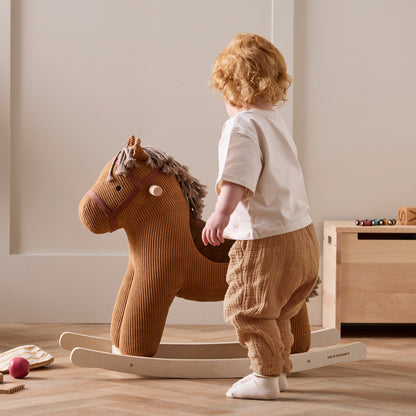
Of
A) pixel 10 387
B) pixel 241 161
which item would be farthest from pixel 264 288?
pixel 10 387

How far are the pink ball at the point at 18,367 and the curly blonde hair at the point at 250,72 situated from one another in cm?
76

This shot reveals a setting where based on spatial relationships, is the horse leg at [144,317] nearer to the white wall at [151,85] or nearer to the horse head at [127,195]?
the horse head at [127,195]

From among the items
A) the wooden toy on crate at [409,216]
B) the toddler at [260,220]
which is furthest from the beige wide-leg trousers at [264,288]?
the wooden toy on crate at [409,216]

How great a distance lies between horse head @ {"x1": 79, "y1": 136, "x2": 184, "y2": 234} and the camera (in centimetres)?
155

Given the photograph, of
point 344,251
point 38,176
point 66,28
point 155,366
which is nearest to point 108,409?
point 155,366

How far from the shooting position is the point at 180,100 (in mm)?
2342

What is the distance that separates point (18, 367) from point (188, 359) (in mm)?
393

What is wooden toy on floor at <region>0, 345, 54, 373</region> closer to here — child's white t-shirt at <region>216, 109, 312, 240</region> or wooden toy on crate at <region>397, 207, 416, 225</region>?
child's white t-shirt at <region>216, 109, 312, 240</region>

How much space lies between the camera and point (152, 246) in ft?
5.04

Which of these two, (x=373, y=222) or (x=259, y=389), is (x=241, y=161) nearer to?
(x=259, y=389)

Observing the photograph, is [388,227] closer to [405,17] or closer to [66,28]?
[405,17]

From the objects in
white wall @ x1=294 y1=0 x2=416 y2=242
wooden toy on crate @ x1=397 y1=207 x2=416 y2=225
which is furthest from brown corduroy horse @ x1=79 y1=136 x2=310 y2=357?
Answer: white wall @ x1=294 y1=0 x2=416 y2=242

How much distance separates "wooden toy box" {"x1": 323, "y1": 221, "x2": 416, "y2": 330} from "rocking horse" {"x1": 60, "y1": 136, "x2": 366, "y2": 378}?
451 millimetres

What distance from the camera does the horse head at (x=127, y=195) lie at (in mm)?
1548
